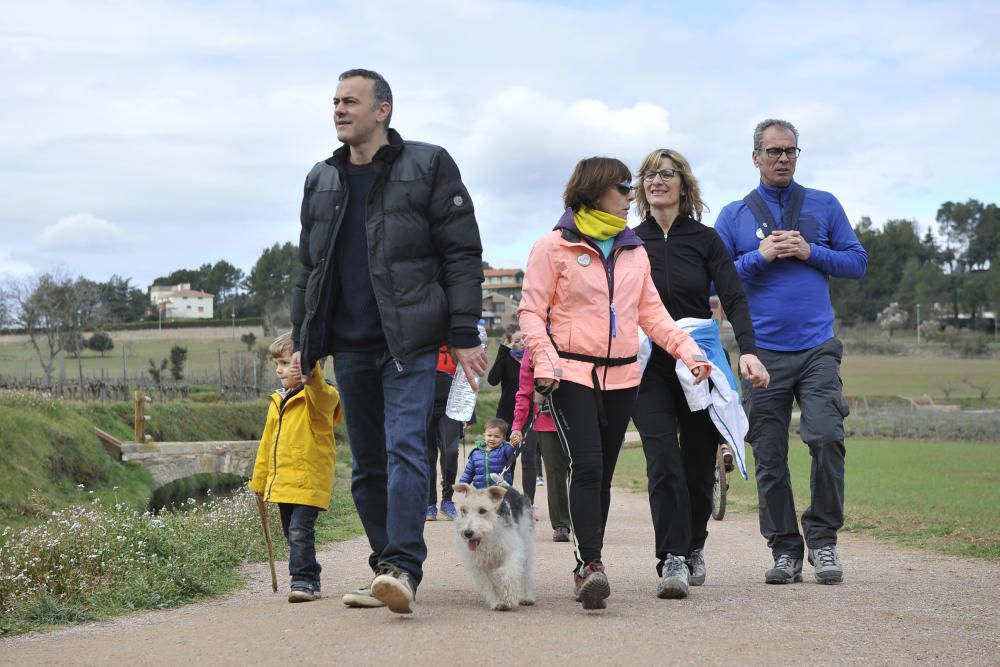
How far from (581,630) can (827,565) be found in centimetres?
236

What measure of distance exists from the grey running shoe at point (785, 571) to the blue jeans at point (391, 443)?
2315mm

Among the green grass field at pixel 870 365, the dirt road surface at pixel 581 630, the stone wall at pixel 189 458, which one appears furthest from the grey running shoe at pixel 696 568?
the green grass field at pixel 870 365

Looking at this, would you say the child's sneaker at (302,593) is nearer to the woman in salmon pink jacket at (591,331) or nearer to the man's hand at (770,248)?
the woman in salmon pink jacket at (591,331)

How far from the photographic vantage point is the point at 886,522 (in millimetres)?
11859

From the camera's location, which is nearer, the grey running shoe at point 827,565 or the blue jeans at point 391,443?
the blue jeans at point 391,443

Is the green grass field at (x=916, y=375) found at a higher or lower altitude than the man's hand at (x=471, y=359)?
lower

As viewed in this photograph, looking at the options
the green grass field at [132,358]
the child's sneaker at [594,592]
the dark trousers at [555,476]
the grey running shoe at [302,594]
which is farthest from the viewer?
the green grass field at [132,358]

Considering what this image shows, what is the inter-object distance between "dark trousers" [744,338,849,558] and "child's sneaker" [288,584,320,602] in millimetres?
2722

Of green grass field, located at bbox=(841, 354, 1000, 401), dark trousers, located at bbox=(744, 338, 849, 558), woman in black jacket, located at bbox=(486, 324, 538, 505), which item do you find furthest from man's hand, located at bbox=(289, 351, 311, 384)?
green grass field, located at bbox=(841, 354, 1000, 401)

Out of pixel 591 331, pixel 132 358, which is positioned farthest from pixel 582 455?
pixel 132 358

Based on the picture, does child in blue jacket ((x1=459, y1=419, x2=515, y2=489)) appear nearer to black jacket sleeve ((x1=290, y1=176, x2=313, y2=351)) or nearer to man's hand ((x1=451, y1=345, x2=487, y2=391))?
black jacket sleeve ((x1=290, y1=176, x2=313, y2=351))

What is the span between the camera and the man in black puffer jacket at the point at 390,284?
5383 mm

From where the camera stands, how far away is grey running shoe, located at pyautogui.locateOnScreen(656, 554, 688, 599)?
581 centimetres

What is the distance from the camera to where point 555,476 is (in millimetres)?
9516
